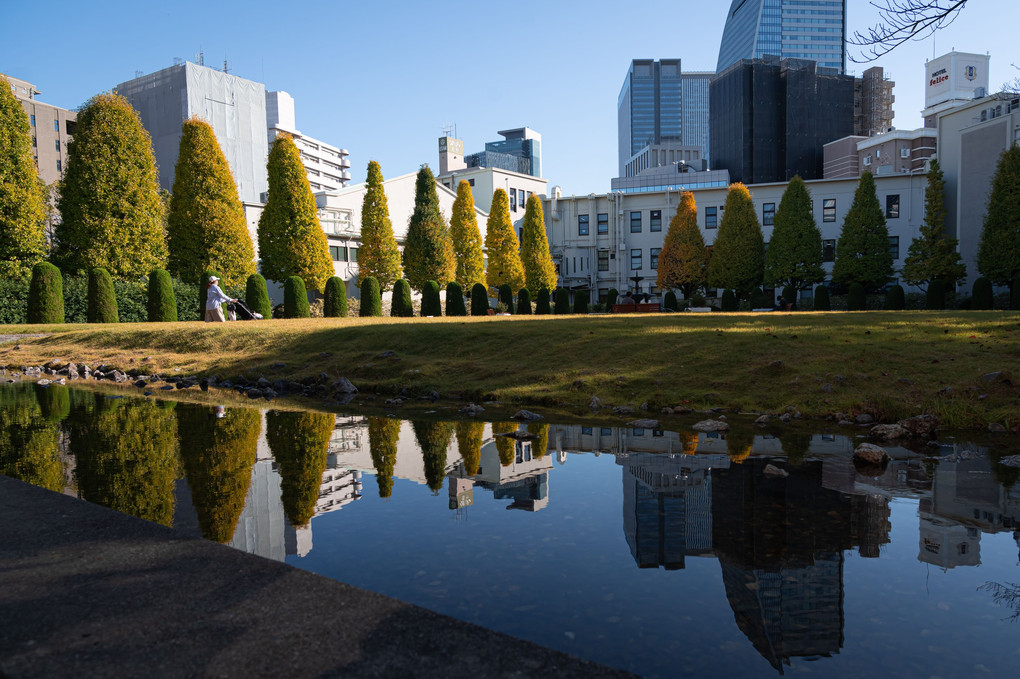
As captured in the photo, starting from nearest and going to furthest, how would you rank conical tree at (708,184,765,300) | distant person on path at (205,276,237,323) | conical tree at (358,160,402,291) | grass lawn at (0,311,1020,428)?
grass lawn at (0,311,1020,428)
distant person on path at (205,276,237,323)
conical tree at (358,160,402,291)
conical tree at (708,184,765,300)

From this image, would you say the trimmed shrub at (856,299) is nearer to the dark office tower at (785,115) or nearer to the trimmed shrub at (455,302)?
the trimmed shrub at (455,302)

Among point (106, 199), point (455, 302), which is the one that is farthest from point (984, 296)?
point (106, 199)

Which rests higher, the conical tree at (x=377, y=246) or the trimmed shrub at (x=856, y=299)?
the conical tree at (x=377, y=246)

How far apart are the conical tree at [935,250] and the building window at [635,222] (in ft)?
68.3

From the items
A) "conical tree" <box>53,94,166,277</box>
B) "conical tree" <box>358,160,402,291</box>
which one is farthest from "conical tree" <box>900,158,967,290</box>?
"conical tree" <box>53,94,166,277</box>

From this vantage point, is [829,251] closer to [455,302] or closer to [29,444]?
[455,302]

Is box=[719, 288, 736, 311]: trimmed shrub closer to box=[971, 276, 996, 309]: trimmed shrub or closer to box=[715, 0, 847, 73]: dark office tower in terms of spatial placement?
box=[971, 276, 996, 309]: trimmed shrub

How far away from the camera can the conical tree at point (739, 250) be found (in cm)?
4784

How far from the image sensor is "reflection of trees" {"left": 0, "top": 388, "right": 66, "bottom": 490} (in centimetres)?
667

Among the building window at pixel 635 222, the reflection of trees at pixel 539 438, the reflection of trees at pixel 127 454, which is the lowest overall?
the reflection of trees at pixel 539 438

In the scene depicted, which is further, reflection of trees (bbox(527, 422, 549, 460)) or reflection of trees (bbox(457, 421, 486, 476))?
reflection of trees (bbox(527, 422, 549, 460))

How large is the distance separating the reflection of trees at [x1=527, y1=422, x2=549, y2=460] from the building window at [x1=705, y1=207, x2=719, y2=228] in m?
49.6

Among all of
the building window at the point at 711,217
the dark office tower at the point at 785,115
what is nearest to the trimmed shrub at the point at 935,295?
the building window at the point at 711,217

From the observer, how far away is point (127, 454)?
7777 mm
